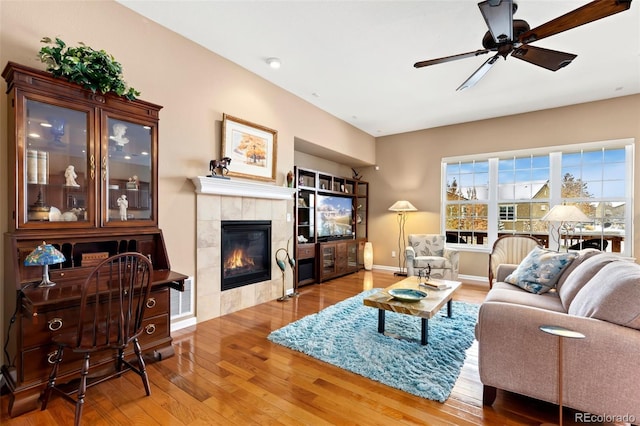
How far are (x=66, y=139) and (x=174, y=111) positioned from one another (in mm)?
1038

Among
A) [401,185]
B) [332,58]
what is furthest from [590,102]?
[332,58]

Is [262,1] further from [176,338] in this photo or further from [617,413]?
[617,413]

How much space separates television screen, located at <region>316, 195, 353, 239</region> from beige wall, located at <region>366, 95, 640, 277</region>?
867 mm

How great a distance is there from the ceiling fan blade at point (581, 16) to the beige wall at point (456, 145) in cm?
337

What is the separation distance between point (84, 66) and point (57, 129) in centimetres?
48

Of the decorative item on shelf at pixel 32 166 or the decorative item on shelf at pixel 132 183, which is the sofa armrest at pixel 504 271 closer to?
the decorative item on shelf at pixel 132 183

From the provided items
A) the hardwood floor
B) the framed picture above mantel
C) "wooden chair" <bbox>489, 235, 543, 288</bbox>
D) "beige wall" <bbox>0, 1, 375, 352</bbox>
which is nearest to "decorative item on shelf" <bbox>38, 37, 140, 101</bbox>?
"beige wall" <bbox>0, 1, 375, 352</bbox>

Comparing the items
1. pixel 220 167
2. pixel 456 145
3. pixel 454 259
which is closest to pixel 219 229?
pixel 220 167

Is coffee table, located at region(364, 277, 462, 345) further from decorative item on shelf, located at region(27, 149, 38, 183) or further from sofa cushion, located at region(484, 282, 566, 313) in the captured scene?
decorative item on shelf, located at region(27, 149, 38, 183)

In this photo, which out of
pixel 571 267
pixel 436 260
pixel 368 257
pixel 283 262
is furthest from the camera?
pixel 368 257

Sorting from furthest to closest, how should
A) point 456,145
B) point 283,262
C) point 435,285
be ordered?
point 456,145 < point 283,262 < point 435,285

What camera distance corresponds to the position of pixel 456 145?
5645 mm

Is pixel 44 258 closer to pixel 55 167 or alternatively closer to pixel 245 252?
pixel 55 167

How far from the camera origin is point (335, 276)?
5.45 m
